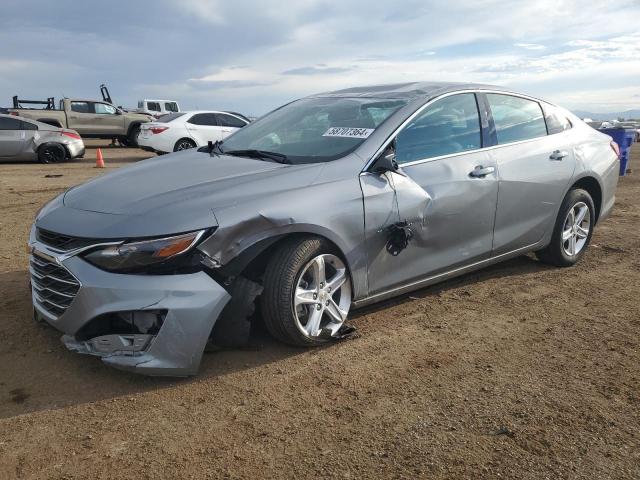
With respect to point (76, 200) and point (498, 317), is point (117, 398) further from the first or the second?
point (498, 317)

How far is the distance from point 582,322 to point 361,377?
1.82 meters

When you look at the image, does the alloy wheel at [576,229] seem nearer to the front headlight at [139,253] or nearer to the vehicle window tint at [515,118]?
the vehicle window tint at [515,118]

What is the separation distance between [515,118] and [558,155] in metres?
0.54

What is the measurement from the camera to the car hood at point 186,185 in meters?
3.05

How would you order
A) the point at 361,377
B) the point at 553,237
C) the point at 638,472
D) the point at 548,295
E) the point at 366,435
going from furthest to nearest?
the point at 553,237
the point at 548,295
the point at 361,377
the point at 366,435
the point at 638,472

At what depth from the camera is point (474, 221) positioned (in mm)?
4109

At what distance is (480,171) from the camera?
13.5ft

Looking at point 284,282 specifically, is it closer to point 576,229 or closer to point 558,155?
point 558,155

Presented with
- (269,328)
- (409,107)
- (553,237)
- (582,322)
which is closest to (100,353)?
(269,328)

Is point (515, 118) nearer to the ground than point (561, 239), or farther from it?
farther from it

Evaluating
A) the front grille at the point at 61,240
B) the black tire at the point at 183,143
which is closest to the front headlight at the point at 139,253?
the front grille at the point at 61,240

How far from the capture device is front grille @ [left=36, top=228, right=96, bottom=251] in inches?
114

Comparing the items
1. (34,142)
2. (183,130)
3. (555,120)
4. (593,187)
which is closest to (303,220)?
(555,120)

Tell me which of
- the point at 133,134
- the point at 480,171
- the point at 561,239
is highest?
the point at 480,171
